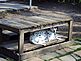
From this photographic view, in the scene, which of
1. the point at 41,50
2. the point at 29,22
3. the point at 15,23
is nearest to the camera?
the point at 15,23

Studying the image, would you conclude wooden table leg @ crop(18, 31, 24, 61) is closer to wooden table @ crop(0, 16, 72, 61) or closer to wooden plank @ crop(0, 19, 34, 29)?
wooden table @ crop(0, 16, 72, 61)

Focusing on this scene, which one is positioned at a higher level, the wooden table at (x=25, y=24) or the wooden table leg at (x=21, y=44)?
the wooden table at (x=25, y=24)

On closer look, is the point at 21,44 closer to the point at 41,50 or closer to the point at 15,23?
the point at 15,23

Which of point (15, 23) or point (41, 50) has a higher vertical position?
point (15, 23)

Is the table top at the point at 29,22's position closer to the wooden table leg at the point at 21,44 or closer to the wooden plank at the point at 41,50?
the wooden table leg at the point at 21,44

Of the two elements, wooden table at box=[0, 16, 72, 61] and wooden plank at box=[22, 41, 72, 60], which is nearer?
wooden table at box=[0, 16, 72, 61]

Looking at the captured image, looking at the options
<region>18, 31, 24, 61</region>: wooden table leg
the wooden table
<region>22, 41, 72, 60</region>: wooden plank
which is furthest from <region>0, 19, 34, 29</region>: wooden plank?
<region>22, 41, 72, 60</region>: wooden plank

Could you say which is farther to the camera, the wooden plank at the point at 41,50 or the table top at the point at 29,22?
the wooden plank at the point at 41,50

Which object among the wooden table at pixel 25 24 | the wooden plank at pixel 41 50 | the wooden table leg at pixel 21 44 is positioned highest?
the wooden table at pixel 25 24

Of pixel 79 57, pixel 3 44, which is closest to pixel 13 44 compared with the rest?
pixel 3 44

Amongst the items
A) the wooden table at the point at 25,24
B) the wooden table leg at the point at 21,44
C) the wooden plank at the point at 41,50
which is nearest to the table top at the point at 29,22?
the wooden table at the point at 25,24

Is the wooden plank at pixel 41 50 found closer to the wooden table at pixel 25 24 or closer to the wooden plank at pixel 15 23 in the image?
the wooden table at pixel 25 24

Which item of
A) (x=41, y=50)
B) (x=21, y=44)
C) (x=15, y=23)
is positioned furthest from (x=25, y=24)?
(x=41, y=50)

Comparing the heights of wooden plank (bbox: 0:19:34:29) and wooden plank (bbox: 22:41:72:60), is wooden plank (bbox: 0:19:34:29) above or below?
above
